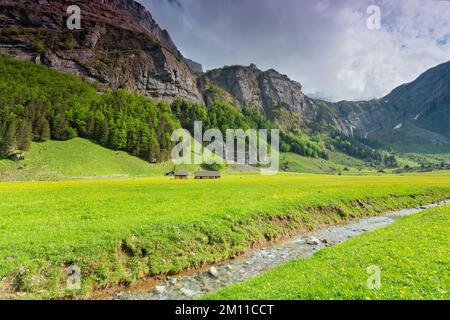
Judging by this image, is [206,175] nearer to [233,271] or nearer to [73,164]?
[73,164]

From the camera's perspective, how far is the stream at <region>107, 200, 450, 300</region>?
1427 centimetres

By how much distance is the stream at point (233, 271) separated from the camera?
46.8 ft

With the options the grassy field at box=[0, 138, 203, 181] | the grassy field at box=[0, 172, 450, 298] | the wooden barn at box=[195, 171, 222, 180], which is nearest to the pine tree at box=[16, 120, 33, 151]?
the grassy field at box=[0, 138, 203, 181]

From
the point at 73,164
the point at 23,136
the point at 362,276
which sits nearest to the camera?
the point at 362,276

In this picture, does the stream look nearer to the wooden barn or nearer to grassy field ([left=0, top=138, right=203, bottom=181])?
the wooden barn

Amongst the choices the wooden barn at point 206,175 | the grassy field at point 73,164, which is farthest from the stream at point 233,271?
the grassy field at point 73,164

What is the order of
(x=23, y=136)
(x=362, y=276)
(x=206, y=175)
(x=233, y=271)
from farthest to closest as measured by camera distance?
1. (x=23, y=136)
2. (x=206, y=175)
3. (x=233, y=271)
4. (x=362, y=276)

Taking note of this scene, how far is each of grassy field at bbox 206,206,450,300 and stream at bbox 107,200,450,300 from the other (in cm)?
265

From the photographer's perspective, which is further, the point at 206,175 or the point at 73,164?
the point at 73,164

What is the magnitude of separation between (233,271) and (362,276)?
8.79 metres

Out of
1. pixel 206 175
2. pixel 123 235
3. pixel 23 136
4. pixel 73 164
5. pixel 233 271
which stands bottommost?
pixel 206 175

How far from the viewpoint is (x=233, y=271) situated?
57.7 ft

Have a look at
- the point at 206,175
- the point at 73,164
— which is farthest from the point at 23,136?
the point at 206,175
